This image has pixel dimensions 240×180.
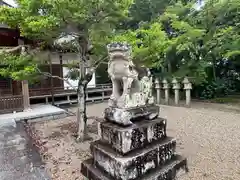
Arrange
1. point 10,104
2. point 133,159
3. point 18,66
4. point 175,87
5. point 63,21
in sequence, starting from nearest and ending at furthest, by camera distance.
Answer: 1. point 133,159
2. point 63,21
3. point 18,66
4. point 10,104
5. point 175,87

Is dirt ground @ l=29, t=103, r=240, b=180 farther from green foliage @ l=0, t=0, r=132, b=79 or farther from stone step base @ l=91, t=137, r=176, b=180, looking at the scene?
green foliage @ l=0, t=0, r=132, b=79

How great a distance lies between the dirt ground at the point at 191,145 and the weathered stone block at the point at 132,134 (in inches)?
35.2

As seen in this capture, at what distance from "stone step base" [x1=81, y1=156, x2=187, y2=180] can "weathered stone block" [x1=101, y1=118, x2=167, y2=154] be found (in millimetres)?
456

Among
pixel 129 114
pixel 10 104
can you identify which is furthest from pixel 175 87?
pixel 10 104

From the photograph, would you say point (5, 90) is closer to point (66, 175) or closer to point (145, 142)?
point (66, 175)

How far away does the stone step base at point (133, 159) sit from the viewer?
271 centimetres

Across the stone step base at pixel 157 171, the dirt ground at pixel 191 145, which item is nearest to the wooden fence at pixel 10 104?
the dirt ground at pixel 191 145

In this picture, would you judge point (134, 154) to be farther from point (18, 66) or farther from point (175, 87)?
point (175, 87)

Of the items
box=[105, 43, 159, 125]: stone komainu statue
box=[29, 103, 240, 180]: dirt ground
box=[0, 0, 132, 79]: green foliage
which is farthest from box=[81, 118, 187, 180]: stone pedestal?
box=[0, 0, 132, 79]: green foliage

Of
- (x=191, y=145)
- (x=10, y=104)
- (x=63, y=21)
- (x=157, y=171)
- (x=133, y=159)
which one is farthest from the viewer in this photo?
(x=10, y=104)

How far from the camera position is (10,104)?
27.4 feet

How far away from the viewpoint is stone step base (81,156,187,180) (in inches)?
115

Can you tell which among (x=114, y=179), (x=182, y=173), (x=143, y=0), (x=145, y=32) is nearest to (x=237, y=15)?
(x=143, y=0)

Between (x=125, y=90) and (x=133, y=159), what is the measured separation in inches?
40.5
